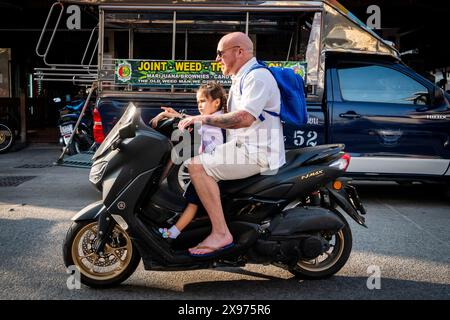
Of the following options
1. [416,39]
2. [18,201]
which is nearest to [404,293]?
[18,201]

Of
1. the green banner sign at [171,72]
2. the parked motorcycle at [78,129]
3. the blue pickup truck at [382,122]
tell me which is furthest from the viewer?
the parked motorcycle at [78,129]

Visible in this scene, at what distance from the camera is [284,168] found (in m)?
3.95

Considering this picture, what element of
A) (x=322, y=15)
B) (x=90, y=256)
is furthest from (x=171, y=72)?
(x=90, y=256)

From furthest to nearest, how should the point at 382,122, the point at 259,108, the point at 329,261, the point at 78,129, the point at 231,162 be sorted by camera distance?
the point at 78,129 < the point at 382,122 < the point at 329,261 < the point at 231,162 < the point at 259,108

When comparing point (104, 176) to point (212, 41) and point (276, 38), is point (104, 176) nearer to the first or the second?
point (276, 38)

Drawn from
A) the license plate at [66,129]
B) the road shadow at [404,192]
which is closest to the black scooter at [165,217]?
the road shadow at [404,192]

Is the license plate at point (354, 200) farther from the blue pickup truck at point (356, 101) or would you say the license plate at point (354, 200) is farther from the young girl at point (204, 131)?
the blue pickup truck at point (356, 101)

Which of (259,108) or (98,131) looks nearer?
(259,108)

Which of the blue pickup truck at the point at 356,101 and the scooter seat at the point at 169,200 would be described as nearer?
the scooter seat at the point at 169,200

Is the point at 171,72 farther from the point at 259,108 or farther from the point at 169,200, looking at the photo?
the point at 259,108

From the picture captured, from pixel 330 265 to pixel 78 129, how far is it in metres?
7.04

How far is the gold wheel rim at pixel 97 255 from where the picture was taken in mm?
3895

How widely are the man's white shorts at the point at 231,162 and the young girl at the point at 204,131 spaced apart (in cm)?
15

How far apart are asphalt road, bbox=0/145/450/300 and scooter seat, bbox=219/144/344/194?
75 centimetres
